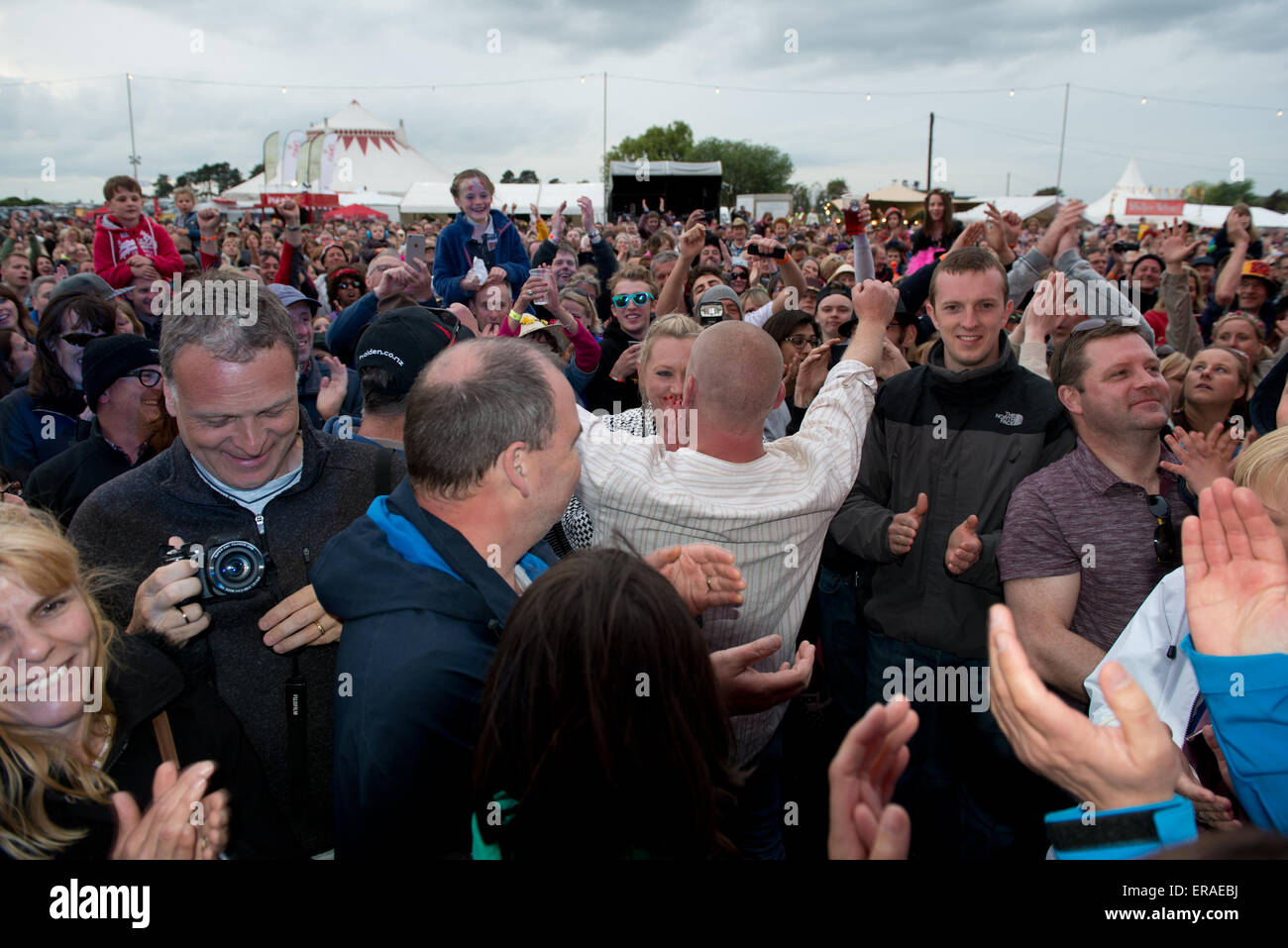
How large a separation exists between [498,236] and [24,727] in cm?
574

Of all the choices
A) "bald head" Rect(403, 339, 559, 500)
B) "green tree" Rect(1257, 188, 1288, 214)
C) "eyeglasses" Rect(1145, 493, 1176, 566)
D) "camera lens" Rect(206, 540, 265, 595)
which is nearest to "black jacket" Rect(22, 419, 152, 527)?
"camera lens" Rect(206, 540, 265, 595)

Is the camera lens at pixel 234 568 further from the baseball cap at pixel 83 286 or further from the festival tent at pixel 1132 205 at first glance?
the festival tent at pixel 1132 205

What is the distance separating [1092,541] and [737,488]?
3.91 ft

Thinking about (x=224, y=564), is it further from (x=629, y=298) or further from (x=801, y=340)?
(x=801, y=340)

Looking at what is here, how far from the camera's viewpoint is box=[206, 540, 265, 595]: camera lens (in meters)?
1.98

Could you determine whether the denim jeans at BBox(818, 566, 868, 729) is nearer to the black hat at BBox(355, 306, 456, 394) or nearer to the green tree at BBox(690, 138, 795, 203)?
the black hat at BBox(355, 306, 456, 394)

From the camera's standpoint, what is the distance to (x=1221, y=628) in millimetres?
1417

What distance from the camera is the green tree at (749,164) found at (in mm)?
76000

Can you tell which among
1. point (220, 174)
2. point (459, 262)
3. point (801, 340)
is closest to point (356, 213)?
point (459, 262)

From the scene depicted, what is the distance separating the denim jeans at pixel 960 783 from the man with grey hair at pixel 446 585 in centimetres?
140

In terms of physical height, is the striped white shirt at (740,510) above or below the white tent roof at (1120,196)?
below

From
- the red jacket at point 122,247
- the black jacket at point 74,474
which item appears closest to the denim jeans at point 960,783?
the black jacket at point 74,474

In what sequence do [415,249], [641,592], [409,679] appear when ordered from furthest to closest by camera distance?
[415,249] < [409,679] < [641,592]

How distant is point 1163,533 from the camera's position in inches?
96.6
